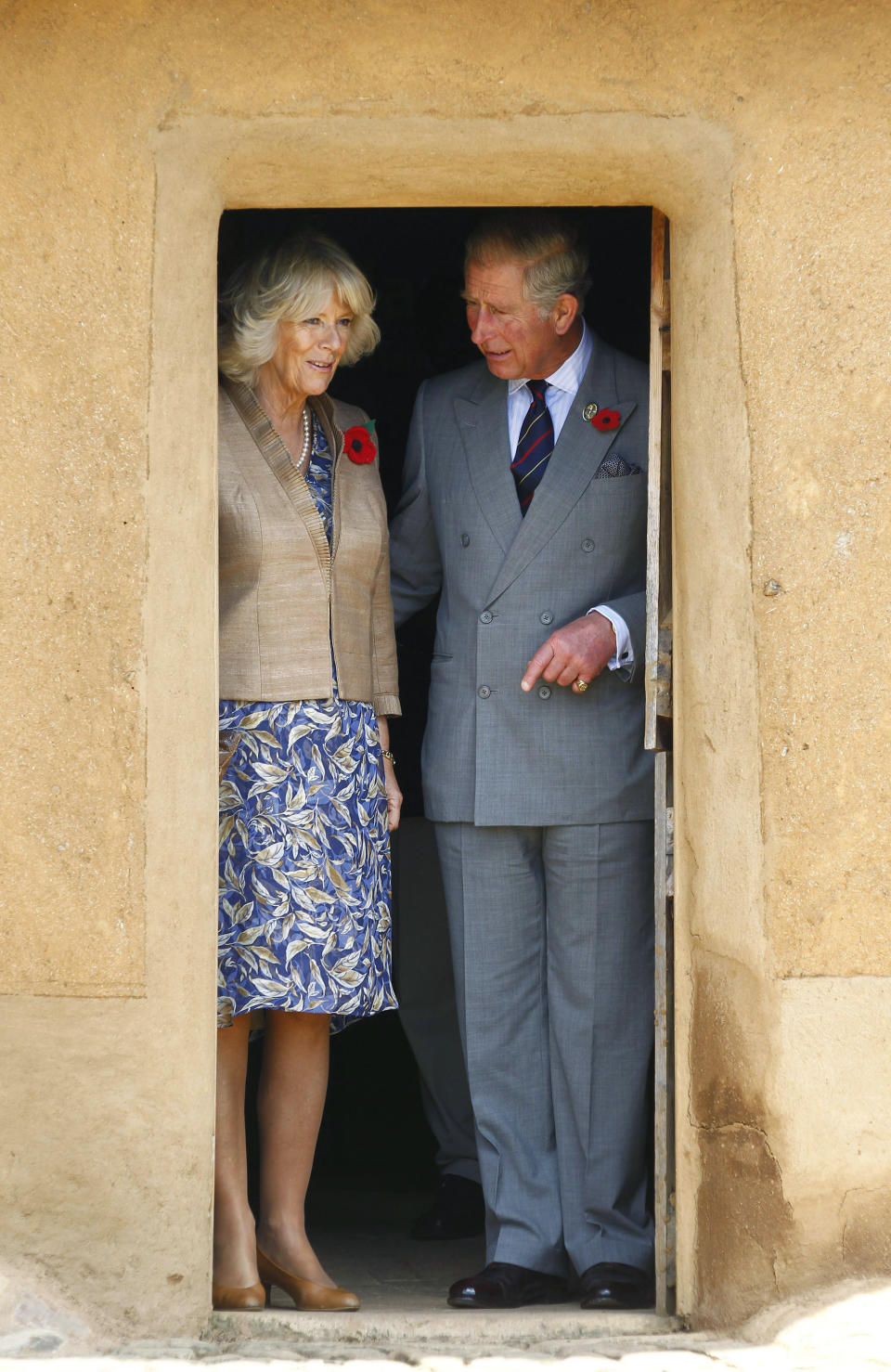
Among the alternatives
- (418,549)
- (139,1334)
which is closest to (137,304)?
(418,549)

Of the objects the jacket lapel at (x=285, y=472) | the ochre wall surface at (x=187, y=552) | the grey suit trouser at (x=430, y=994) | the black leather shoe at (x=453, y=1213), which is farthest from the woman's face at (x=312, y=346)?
the black leather shoe at (x=453, y=1213)

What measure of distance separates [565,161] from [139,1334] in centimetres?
237

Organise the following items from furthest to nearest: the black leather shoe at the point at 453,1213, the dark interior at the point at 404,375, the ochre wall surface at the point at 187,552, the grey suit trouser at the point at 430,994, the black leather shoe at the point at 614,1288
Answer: the dark interior at the point at 404,375 < the grey suit trouser at the point at 430,994 < the black leather shoe at the point at 453,1213 < the black leather shoe at the point at 614,1288 < the ochre wall surface at the point at 187,552

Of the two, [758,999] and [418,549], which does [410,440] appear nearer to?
[418,549]

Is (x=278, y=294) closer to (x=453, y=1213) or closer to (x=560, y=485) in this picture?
(x=560, y=485)

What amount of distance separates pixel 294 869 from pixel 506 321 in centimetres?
133

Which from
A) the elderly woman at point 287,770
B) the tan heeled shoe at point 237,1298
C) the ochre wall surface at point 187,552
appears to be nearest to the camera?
the ochre wall surface at point 187,552

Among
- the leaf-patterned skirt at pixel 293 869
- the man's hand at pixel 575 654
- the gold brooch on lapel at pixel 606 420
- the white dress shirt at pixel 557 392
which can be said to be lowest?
the leaf-patterned skirt at pixel 293 869

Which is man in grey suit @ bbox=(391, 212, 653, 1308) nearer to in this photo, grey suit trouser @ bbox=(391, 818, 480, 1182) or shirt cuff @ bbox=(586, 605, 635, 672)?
shirt cuff @ bbox=(586, 605, 635, 672)

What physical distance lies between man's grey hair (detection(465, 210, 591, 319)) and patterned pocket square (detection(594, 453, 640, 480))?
359mm

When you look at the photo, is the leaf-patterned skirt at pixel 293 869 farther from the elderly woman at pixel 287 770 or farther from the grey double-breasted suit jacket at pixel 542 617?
the grey double-breasted suit jacket at pixel 542 617

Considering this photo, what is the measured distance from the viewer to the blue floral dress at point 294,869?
10.7 feet

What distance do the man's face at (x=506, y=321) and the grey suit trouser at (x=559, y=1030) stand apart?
3.51 ft

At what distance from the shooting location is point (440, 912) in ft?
15.6
